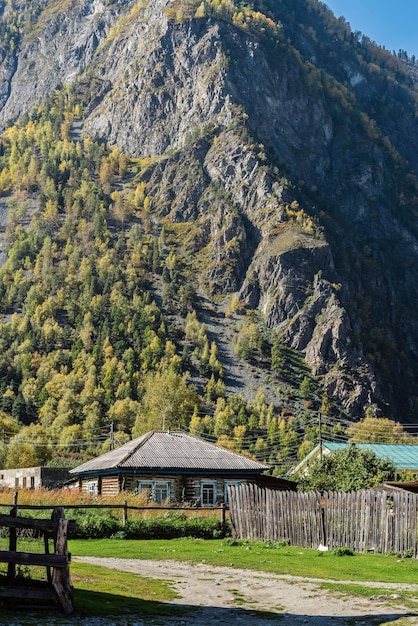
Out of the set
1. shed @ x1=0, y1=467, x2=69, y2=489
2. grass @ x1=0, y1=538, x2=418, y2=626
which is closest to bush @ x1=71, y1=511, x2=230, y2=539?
grass @ x1=0, y1=538, x2=418, y2=626

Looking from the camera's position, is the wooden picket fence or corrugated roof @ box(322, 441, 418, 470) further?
corrugated roof @ box(322, 441, 418, 470)

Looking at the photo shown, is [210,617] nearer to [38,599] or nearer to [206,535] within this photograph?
[38,599]

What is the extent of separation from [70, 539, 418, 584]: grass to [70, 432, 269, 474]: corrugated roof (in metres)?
17.1

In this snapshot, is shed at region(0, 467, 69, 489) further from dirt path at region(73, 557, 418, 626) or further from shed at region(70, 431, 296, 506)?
dirt path at region(73, 557, 418, 626)

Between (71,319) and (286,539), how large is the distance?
557ft

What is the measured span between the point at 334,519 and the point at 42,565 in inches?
712

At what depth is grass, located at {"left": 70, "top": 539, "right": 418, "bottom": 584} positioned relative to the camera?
871 inches

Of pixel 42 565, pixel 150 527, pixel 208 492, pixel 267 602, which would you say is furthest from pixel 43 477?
pixel 42 565

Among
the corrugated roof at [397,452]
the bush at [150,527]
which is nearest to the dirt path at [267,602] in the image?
the bush at [150,527]

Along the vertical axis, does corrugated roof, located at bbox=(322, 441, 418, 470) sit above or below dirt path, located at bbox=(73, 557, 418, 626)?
above

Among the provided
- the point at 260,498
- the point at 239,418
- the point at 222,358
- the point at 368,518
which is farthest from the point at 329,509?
the point at 222,358

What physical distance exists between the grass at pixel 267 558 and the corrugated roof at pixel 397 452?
5400 centimetres

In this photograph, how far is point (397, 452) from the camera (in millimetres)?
90812

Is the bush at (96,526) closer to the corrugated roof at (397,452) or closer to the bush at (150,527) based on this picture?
the bush at (150,527)
